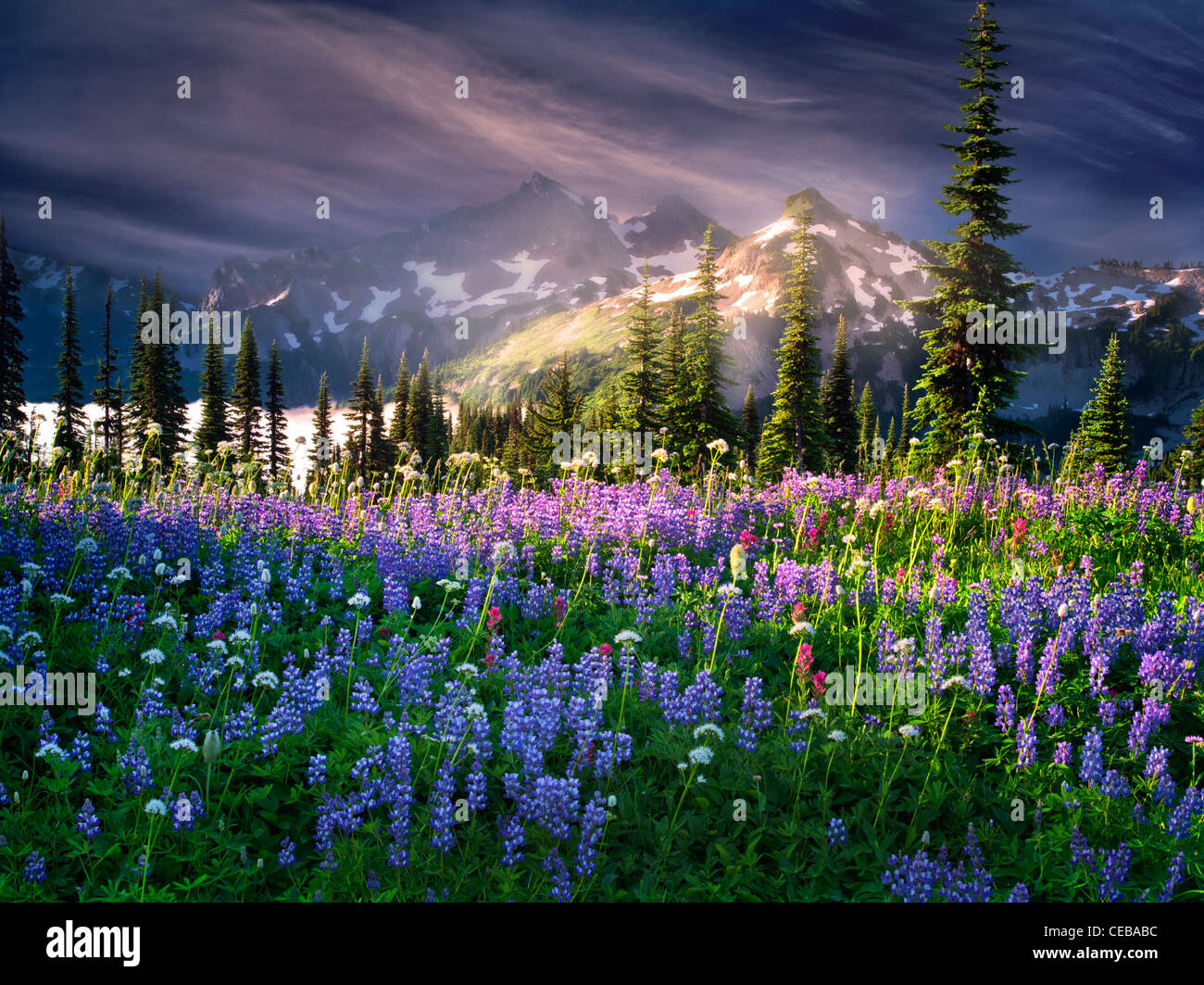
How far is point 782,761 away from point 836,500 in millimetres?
7202

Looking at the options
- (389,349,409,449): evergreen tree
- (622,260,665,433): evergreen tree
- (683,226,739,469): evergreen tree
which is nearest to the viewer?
(683,226,739,469): evergreen tree

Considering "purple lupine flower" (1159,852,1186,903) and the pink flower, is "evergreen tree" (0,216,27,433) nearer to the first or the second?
the pink flower

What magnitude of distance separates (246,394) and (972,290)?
61.3 metres

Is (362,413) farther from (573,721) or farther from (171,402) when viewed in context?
(573,721)

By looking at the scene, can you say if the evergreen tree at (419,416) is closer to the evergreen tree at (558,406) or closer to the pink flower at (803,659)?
the evergreen tree at (558,406)

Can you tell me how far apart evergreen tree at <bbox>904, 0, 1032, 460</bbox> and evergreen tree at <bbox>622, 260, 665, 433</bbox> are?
1569 centimetres

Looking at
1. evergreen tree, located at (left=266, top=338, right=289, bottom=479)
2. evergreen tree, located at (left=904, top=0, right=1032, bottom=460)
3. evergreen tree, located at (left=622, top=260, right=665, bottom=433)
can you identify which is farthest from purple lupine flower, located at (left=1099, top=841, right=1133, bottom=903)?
evergreen tree, located at (left=266, top=338, right=289, bottom=479)

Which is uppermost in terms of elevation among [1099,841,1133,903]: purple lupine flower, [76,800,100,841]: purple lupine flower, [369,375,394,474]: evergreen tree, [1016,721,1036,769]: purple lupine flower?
[369,375,394,474]: evergreen tree

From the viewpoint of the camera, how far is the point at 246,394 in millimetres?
65000

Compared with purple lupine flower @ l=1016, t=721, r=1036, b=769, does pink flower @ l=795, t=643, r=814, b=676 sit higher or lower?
higher

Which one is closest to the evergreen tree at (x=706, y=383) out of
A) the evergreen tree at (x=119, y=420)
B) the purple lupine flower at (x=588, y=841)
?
the purple lupine flower at (x=588, y=841)

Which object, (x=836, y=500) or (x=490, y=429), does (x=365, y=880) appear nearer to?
(x=836, y=500)

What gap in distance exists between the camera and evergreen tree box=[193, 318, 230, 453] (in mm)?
60500
